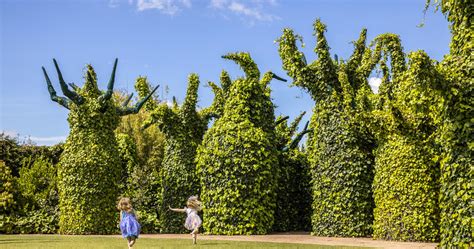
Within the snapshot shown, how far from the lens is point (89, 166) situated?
58.6 feet

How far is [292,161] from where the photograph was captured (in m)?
19.1

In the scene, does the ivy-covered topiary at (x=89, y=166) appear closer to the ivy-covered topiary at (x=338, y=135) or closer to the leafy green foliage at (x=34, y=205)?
the leafy green foliage at (x=34, y=205)

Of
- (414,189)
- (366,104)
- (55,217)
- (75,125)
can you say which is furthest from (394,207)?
(55,217)

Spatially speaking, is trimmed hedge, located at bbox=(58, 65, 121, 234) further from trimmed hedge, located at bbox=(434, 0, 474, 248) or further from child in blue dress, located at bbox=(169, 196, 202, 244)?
trimmed hedge, located at bbox=(434, 0, 474, 248)

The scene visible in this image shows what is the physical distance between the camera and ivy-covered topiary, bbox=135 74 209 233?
18812 millimetres

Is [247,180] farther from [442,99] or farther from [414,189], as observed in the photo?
[442,99]

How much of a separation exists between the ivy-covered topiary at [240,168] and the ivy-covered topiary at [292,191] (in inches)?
65.1

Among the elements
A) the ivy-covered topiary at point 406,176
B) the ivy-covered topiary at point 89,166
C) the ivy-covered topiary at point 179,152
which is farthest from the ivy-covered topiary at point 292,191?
the ivy-covered topiary at point 89,166

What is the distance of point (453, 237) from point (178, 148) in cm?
1179

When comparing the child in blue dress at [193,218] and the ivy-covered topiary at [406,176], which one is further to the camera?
the ivy-covered topiary at [406,176]

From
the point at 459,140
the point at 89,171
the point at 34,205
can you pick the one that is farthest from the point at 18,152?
the point at 459,140

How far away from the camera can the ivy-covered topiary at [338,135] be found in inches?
615

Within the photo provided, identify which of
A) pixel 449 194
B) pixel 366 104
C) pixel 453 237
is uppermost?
pixel 366 104

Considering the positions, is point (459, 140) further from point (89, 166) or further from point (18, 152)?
point (18, 152)
